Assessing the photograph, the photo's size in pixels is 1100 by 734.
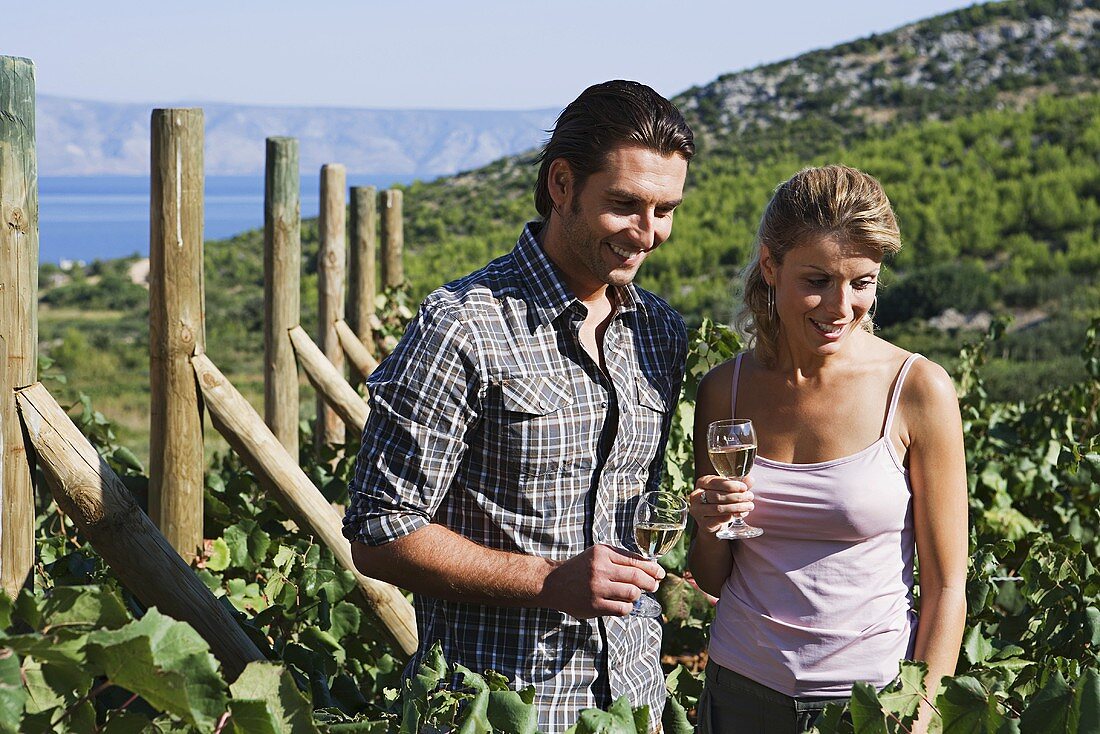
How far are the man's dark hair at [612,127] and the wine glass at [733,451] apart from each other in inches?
19.7

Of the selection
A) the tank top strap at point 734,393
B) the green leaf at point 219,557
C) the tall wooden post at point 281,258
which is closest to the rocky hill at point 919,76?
the tall wooden post at point 281,258

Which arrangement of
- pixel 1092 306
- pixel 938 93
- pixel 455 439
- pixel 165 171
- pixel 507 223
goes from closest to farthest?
pixel 455 439 < pixel 165 171 < pixel 1092 306 < pixel 507 223 < pixel 938 93

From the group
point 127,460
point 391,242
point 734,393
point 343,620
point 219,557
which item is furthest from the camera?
point 391,242

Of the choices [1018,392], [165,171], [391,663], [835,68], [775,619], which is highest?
[835,68]

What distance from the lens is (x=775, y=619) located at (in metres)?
2.12

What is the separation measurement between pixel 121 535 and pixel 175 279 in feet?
3.29

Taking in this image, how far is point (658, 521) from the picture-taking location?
6.47ft

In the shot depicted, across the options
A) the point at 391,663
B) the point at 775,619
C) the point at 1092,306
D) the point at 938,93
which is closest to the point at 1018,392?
the point at 1092,306

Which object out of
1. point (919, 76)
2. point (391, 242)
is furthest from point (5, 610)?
point (919, 76)

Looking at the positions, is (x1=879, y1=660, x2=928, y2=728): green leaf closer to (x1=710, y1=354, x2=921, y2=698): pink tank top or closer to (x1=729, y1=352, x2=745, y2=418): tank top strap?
(x1=710, y1=354, x2=921, y2=698): pink tank top

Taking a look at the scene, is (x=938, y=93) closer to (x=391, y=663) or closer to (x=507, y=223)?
(x=507, y=223)

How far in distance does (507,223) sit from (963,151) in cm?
988

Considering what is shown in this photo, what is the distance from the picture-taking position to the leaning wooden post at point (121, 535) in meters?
2.43

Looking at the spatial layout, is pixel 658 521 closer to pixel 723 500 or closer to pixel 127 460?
pixel 723 500
